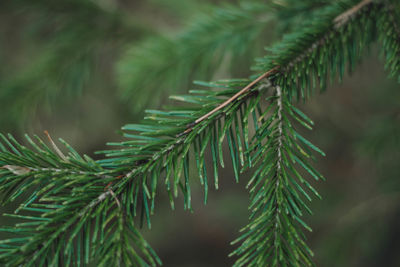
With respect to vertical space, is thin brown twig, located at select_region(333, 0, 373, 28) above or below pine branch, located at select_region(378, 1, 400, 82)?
above

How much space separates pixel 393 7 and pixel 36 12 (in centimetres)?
152

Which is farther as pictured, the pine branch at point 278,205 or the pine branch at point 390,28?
the pine branch at point 390,28

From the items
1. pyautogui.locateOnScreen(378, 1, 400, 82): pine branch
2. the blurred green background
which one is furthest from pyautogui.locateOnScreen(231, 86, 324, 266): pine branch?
the blurred green background

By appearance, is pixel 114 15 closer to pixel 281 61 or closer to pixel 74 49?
pixel 74 49

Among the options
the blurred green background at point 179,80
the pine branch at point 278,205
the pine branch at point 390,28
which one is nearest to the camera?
the pine branch at point 278,205

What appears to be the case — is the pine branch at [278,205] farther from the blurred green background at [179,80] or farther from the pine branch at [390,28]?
the blurred green background at [179,80]

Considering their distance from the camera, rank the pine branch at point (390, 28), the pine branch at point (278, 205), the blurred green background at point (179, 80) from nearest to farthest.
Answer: the pine branch at point (278, 205), the pine branch at point (390, 28), the blurred green background at point (179, 80)

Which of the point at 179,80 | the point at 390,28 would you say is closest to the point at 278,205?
the point at 390,28

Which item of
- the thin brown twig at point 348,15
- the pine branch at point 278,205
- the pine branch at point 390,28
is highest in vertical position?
the thin brown twig at point 348,15

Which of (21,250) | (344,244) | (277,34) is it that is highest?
(277,34)

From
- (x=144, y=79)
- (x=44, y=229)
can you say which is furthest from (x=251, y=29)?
(x=44, y=229)

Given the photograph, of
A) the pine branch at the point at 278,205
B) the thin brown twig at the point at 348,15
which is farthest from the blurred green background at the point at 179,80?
the pine branch at the point at 278,205

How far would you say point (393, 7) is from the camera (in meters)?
0.68

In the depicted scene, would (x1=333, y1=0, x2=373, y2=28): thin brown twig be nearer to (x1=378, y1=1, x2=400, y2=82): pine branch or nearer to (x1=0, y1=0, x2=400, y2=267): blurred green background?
(x1=378, y1=1, x2=400, y2=82): pine branch
